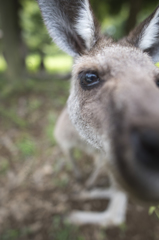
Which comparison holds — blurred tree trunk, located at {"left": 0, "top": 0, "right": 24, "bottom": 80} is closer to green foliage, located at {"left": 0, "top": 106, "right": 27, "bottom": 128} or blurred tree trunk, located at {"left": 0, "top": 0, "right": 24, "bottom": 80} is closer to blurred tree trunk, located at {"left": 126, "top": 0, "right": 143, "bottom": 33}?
green foliage, located at {"left": 0, "top": 106, "right": 27, "bottom": 128}

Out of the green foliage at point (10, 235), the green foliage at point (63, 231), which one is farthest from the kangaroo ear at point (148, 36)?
the green foliage at point (10, 235)

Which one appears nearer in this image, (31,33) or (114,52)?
(114,52)

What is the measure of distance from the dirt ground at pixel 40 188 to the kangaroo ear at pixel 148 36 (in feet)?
7.30

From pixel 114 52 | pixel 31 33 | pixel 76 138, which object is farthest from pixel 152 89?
pixel 31 33

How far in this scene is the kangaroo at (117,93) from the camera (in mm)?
845

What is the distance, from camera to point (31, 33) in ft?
29.7

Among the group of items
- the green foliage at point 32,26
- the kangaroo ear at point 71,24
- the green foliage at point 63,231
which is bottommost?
the green foliage at point 63,231

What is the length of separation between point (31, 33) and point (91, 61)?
9.06 meters

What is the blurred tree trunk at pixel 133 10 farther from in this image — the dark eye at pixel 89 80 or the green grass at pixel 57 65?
the dark eye at pixel 89 80

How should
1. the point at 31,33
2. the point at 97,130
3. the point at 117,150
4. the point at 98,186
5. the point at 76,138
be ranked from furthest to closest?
the point at 31,33 → the point at 98,186 → the point at 76,138 → the point at 97,130 → the point at 117,150

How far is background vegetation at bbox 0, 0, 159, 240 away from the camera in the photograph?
2932 millimetres

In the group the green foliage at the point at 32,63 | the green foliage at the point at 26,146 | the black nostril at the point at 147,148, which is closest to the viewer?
the black nostril at the point at 147,148

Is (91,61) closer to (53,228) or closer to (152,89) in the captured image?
(152,89)

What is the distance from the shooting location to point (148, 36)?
1.94 m
